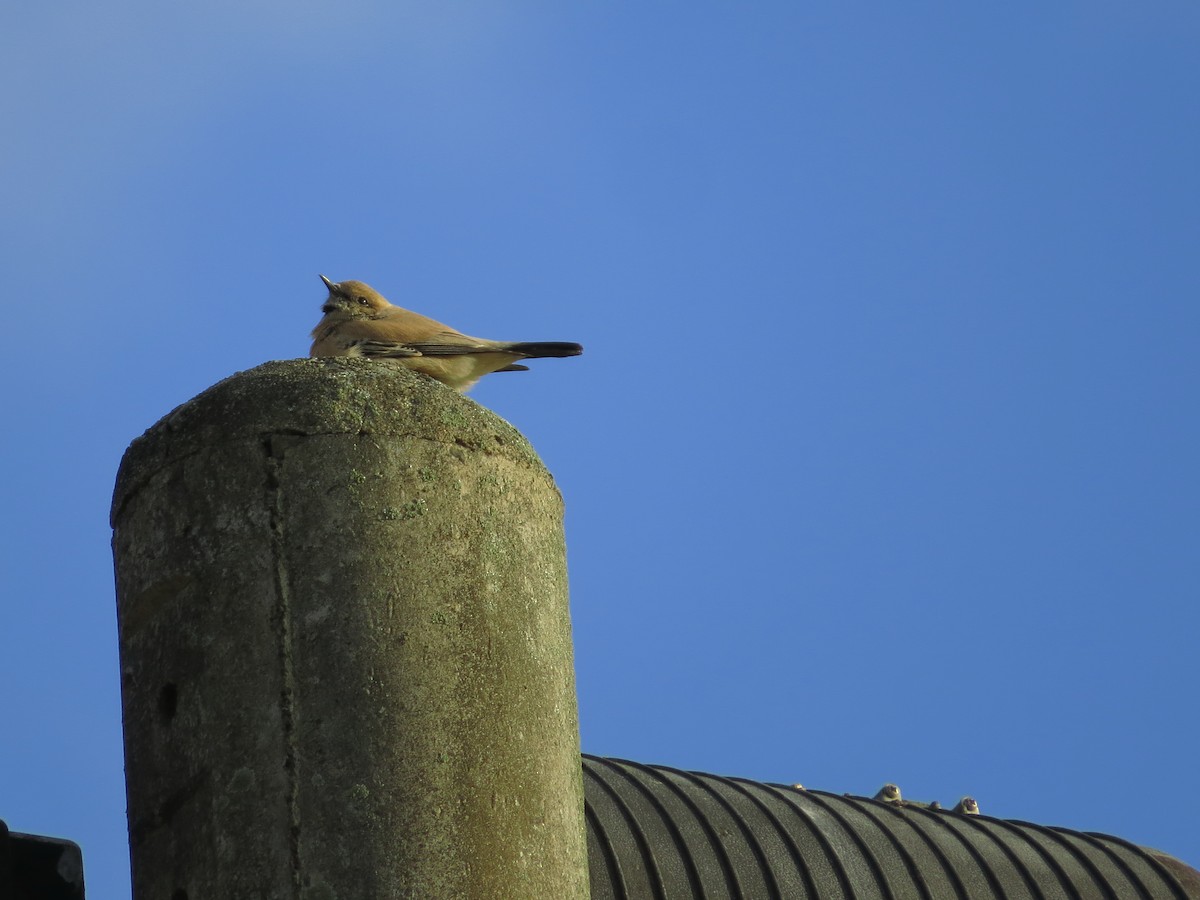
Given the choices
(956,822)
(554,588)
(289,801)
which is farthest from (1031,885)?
(289,801)

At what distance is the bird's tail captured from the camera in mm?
6430

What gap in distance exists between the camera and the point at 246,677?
3.23m

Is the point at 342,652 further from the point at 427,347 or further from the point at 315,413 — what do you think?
the point at 427,347

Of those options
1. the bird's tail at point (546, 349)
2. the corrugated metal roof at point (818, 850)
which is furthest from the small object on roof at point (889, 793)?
the bird's tail at point (546, 349)

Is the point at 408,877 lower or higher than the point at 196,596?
lower

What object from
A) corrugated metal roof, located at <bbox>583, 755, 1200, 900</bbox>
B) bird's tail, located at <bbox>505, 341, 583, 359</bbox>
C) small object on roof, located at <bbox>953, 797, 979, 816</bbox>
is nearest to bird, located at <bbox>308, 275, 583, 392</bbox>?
bird's tail, located at <bbox>505, 341, 583, 359</bbox>

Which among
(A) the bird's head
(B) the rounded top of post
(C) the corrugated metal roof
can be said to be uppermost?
(A) the bird's head

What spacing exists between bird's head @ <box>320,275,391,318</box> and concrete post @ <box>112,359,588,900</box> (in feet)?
10.7

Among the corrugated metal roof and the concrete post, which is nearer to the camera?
the concrete post

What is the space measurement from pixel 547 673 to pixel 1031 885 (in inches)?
231

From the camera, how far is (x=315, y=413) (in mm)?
3451

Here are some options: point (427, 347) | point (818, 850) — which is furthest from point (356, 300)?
point (818, 850)

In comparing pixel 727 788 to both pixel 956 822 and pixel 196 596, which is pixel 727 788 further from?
pixel 196 596

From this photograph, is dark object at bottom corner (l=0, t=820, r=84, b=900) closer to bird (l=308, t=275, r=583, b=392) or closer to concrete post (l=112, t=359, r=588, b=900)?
concrete post (l=112, t=359, r=588, b=900)
